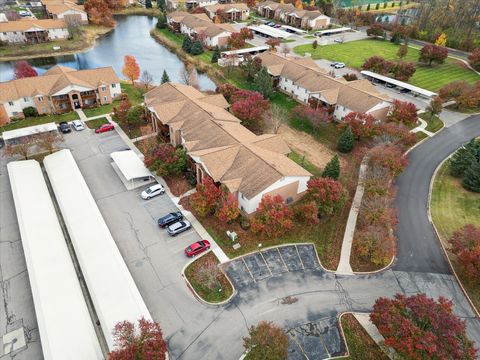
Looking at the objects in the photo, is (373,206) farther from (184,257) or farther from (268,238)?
(184,257)

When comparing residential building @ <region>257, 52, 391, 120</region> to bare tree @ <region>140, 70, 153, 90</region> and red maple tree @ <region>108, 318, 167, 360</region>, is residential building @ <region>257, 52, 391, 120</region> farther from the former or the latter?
red maple tree @ <region>108, 318, 167, 360</region>

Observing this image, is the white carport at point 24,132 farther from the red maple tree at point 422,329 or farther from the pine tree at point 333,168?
the red maple tree at point 422,329

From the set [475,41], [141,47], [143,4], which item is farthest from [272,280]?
[143,4]

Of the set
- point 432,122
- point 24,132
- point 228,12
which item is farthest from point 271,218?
point 228,12

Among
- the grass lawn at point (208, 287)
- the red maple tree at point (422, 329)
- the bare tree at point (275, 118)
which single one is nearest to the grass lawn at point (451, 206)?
the red maple tree at point (422, 329)

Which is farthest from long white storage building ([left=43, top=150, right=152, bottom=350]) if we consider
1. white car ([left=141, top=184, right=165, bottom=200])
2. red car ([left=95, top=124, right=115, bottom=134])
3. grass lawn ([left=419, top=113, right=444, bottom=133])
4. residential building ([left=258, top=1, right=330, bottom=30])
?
residential building ([left=258, top=1, right=330, bottom=30])
